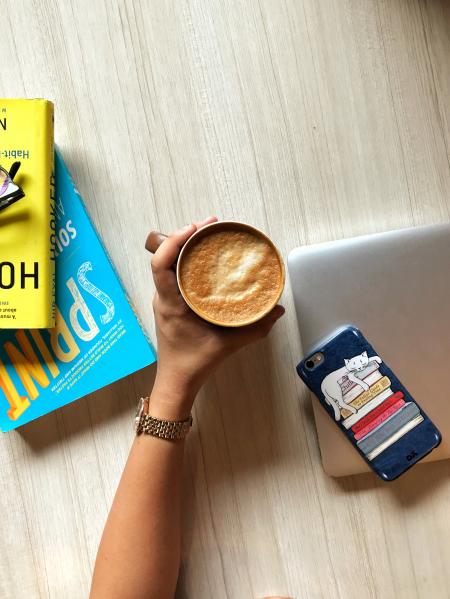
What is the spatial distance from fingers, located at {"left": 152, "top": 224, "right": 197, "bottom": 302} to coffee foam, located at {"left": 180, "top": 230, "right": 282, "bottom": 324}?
0.09ft

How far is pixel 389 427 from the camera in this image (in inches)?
31.8

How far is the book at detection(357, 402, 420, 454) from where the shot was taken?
80 centimetres

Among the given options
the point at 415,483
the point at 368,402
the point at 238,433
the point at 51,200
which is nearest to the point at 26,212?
the point at 51,200

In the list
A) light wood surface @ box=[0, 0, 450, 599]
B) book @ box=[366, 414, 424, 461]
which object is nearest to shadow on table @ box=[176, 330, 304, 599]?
light wood surface @ box=[0, 0, 450, 599]

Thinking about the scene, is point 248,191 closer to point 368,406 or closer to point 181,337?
point 181,337

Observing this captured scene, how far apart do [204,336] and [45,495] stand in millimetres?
391

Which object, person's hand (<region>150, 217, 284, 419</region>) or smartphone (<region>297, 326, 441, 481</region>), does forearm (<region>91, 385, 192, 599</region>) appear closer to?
person's hand (<region>150, 217, 284, 419</region>)

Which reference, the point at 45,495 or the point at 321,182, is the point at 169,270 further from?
the point at 45,495

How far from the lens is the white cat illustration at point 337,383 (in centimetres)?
80

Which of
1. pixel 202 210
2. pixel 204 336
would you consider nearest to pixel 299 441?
pixel 204 336

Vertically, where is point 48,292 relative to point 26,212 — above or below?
below

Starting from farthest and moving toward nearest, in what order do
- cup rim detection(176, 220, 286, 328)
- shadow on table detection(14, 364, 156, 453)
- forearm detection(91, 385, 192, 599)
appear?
shadow on table detection(14, 364, 156, 453) → forearm detection(91, 385, 192, 599) → cup rim detection(176, 220, 286, 328)

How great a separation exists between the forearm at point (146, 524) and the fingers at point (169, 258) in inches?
6.4

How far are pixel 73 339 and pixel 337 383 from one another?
396mm
